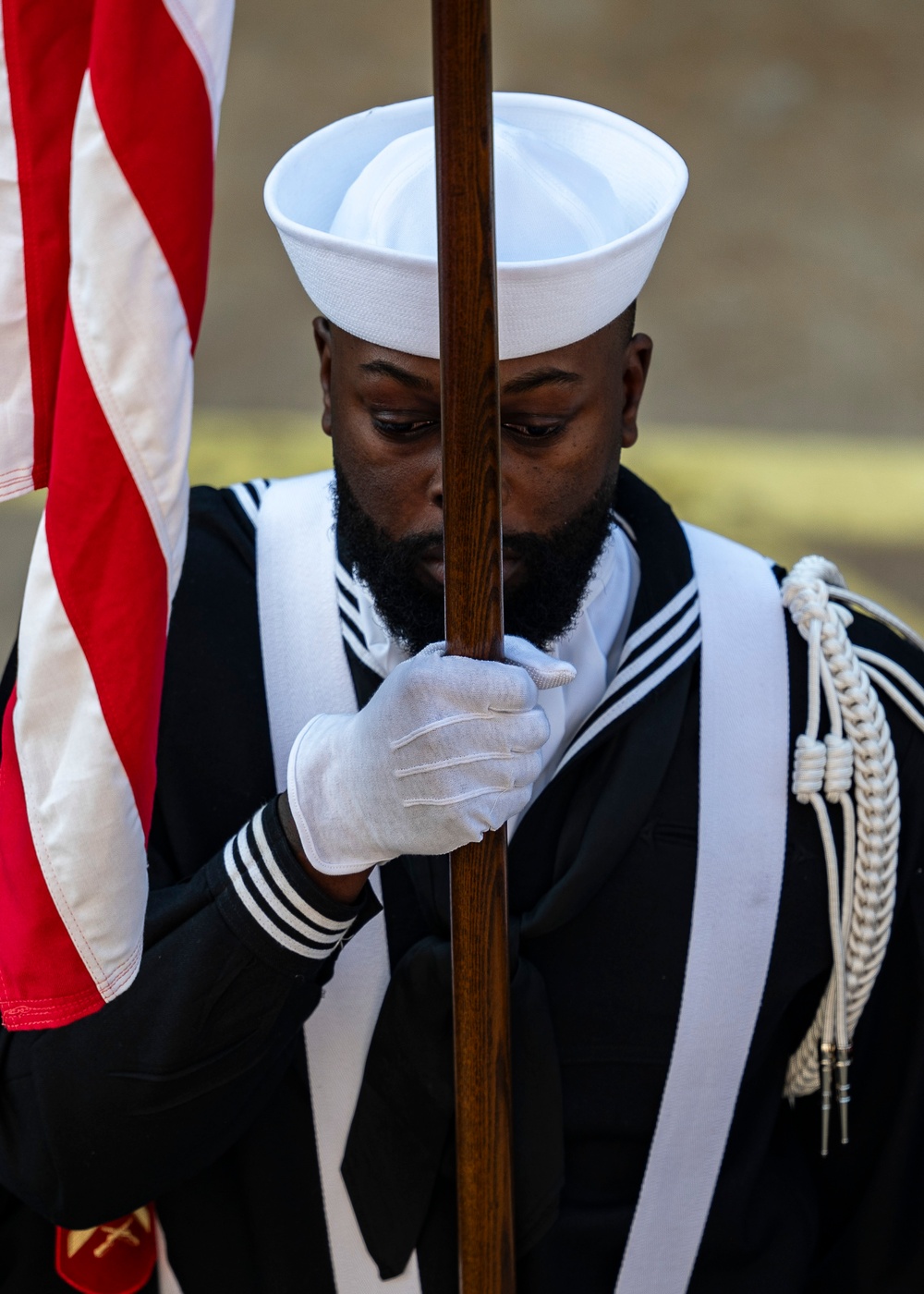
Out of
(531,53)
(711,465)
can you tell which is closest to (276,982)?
(711,465)

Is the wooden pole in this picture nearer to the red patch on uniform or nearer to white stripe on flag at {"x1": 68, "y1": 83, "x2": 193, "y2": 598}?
white stripe on flag at {"x1": 68, "y1": 83, "x2": 193, "y2": 598}

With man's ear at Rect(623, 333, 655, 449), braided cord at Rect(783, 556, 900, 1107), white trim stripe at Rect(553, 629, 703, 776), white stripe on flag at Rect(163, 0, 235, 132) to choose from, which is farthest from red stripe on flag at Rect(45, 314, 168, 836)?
braided cord at Rect(783, 556, 900, 1107)

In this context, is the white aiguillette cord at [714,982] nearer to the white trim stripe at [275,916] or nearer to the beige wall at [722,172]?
the white trim stripe at [275,916]

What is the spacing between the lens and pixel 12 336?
156 centimetres

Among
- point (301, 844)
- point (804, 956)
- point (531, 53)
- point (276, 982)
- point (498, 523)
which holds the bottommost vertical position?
point (531, 53)

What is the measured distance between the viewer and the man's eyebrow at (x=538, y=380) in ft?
6.27

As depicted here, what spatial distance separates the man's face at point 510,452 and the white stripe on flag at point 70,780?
51cm

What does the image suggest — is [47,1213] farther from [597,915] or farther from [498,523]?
[498,523]

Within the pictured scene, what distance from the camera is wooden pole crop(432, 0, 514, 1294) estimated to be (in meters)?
1.44

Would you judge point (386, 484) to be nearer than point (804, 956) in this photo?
Yes

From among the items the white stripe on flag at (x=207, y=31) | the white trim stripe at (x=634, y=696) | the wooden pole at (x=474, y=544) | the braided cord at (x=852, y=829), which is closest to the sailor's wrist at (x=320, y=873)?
the wooden pole at (x=474, y=544)

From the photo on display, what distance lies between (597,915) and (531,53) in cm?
517

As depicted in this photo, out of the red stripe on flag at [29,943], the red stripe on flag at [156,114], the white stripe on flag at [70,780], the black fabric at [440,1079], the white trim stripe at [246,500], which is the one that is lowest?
the black fabric at [440,1079]

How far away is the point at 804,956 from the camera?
213 cm
